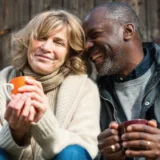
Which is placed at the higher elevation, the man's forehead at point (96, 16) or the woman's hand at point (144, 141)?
the man's forehead at point (96, 16)

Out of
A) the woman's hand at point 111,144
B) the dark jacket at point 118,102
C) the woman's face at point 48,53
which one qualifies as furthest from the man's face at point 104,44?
the woman's hand at point 111,144

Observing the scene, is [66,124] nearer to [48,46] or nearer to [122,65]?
[48,46]

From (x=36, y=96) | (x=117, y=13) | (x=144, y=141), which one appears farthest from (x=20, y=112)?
(x=117, y=13)

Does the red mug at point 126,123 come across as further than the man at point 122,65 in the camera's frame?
No

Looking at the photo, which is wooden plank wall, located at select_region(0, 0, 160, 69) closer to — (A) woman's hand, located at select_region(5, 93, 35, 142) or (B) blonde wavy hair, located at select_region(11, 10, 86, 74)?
(B) blonde wavy hair, located at select_region(11, 10, 86, 74)

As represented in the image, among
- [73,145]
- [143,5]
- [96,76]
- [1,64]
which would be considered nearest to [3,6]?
[1,64]

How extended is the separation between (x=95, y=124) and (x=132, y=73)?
1.51 ft

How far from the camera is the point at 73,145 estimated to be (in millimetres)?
2143

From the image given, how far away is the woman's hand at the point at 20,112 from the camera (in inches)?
76.8

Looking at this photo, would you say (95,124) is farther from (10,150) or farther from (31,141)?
(10,150)

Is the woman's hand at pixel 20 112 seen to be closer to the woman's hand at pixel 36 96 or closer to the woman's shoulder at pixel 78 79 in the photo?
the woman's hand at pixel 36 96

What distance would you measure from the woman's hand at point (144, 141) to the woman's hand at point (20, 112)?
43 cm

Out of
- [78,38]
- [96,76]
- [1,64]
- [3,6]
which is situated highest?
[78,38]

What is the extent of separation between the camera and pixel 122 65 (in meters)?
2.82
